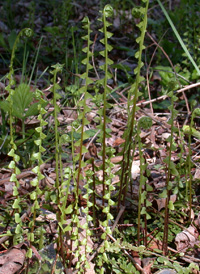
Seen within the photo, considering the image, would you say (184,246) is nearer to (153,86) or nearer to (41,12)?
(153,86)

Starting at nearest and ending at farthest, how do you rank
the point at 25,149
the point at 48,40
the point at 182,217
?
1. the point at 182,217
2. the point at 25,149
3. the point at 48,40

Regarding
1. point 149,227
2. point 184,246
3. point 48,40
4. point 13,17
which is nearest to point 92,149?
point 149,227

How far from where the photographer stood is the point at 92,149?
104 inches

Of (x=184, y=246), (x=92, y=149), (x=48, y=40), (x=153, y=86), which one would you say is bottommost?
(x=184, y=246)

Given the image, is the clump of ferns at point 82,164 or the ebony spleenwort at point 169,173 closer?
the clump of ferns at point 82,164

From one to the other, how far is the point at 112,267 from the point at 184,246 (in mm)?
435

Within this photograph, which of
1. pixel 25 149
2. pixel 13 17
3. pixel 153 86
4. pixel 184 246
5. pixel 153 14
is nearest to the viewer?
pixel 184 246

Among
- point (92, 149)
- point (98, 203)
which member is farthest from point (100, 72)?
point (98, 203)

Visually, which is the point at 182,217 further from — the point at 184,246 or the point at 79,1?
the point at 79,1

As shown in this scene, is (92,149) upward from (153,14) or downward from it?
downward

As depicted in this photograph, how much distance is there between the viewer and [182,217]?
2062mm

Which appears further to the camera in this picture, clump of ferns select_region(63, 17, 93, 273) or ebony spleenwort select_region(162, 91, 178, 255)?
ebony spleenwort select_region(162, 91, 178, 255)

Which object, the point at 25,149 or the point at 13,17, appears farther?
the point at 13,17

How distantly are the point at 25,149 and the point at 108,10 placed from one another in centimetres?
123
